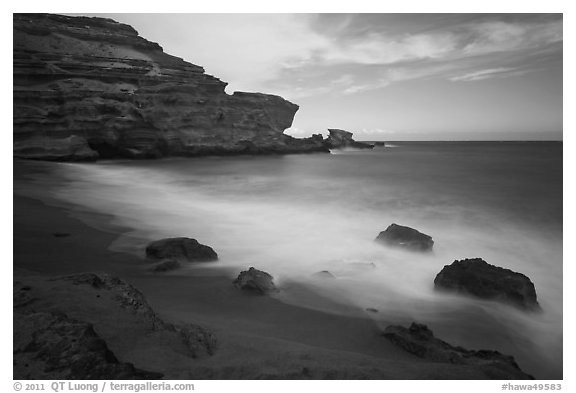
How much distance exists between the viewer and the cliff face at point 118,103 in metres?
19.7

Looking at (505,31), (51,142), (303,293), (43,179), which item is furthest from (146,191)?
(51,142)

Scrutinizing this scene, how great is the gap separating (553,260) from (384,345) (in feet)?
14.4

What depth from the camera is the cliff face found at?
64.6 feet

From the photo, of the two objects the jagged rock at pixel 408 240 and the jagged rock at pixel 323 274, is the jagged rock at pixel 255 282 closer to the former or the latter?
the jagged rock at pixel 323 274

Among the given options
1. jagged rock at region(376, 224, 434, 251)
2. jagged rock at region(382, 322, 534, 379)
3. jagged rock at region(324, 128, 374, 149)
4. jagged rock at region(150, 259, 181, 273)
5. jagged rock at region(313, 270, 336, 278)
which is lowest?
jagged rock at region(382, 322, 534, 379)

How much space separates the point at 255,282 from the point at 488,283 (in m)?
2.75

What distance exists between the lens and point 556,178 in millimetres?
11969

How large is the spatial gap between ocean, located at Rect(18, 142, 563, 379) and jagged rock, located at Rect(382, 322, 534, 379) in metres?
0.48

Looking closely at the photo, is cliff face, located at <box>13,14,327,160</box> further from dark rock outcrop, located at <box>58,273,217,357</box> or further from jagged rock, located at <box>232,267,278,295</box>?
jagged rock, located at <box>232,267,278,295</box>

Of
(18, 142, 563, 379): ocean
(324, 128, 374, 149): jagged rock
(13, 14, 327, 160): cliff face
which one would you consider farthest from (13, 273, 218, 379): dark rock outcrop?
(324, 128, 374, 149): jagged rock

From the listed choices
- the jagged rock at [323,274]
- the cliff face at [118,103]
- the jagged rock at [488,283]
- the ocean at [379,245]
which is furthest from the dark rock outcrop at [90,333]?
the cliff face at [118,103]

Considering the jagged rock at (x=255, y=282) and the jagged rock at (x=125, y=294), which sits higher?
the jagged rock at (x=125, y=294)

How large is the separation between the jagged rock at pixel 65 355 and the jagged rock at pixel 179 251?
6.98 feet

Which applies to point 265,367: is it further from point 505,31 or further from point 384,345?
point 505,31
